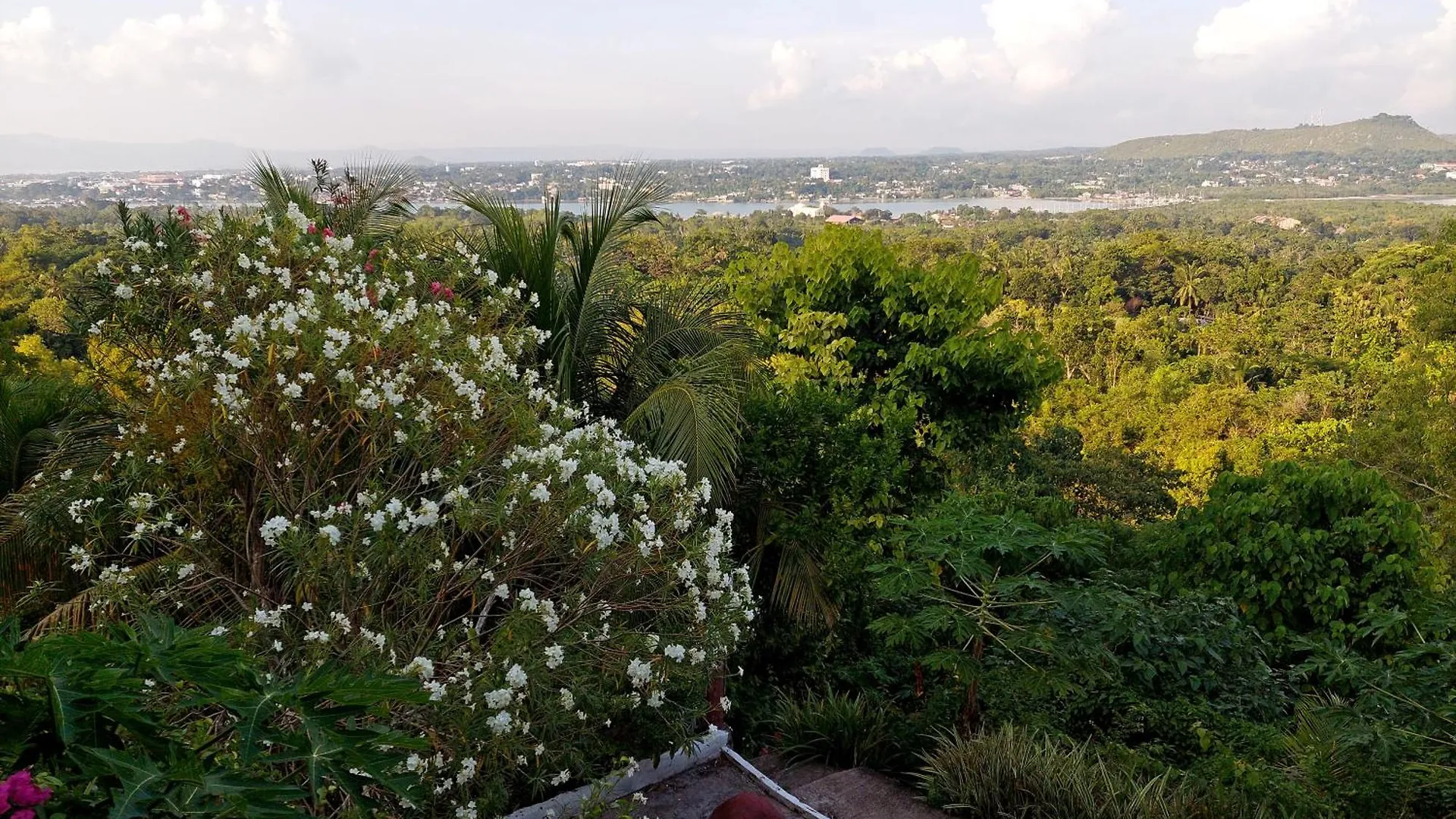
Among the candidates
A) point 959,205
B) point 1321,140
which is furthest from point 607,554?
point 1321,140

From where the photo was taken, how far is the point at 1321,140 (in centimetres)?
17762

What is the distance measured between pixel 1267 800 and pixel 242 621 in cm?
410

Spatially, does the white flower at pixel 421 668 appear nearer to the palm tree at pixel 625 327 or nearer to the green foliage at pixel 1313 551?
the palm tree at pixel 625 327

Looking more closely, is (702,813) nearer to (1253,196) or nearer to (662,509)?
(662,509)

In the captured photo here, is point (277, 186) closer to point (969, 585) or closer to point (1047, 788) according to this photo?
point (969, 585)

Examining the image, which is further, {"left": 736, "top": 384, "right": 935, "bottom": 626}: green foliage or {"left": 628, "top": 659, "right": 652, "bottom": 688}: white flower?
{"left": 736, "top": 384, "right": 935, "bottom": 626}: green foliage

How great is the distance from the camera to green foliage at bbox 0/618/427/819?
146 centimetres

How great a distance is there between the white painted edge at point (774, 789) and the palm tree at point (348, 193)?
407 cm

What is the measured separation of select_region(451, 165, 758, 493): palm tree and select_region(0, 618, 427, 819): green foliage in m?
3.62

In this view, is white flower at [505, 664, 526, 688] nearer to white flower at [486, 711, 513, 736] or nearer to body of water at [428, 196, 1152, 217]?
white flower at [486, 711, 513, 736]

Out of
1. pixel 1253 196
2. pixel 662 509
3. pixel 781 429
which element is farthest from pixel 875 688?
pixel 1253 196

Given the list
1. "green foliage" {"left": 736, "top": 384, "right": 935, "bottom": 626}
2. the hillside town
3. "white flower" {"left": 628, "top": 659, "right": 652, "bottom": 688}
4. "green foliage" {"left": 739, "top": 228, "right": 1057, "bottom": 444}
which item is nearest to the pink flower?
"white flower" {"left": 628, "top": 659, "right": 652, "bottom": 688}

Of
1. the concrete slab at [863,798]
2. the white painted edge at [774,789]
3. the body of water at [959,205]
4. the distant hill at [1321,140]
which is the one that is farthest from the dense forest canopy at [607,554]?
the distant hill at [1321,140]

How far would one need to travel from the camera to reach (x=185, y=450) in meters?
3.54
